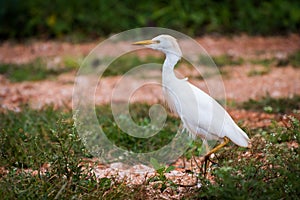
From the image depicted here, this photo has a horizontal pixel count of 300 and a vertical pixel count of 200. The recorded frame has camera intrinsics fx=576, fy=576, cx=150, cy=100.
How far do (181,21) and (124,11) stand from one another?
39.2 inches

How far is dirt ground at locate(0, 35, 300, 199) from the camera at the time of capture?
18.9 ft

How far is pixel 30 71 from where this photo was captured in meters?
7.99

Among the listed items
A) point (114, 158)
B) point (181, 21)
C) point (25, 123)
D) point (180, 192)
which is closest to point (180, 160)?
point (114, 158)

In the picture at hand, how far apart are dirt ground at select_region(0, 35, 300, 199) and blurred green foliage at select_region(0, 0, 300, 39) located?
0.99 feet

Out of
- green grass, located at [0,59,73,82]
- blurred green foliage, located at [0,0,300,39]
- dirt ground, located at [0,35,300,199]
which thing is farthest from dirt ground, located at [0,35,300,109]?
blurred green foliage, located at [0,0,300,39]

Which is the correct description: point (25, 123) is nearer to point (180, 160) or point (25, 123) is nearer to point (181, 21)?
point (180, 160)

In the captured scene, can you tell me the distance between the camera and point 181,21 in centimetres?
969

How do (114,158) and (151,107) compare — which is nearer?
(114,158)

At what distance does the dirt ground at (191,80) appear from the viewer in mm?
5773

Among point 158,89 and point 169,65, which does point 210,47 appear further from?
point 169,65

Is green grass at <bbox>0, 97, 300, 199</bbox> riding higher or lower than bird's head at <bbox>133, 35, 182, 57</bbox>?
lower

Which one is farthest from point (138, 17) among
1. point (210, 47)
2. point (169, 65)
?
point (169, 65)

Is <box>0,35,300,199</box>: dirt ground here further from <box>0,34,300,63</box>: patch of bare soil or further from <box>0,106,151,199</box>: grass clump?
<box>0,106,151,199</box>: grass clump

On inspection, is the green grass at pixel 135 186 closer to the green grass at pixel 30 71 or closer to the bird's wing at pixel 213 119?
the bird's wing at pixel 213 119
